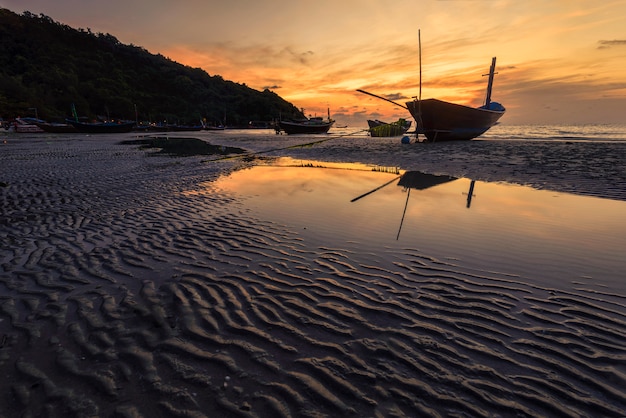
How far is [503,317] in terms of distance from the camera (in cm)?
376

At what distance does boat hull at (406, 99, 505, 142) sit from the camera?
2905cm

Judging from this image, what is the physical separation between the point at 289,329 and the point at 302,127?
66405 mm

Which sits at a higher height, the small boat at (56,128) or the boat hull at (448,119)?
the small boat at (56,128)

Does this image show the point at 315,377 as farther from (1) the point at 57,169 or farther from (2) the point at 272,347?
(1) the point at 57,169

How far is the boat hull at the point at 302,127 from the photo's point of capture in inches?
2596

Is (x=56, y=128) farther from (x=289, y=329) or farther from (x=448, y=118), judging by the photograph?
(x=289, y=329)

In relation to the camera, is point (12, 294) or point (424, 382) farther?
point (12, 294)

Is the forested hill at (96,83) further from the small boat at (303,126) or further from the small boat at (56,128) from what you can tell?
the small boat at (303,126)

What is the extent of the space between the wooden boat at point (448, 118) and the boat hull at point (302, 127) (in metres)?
37.7

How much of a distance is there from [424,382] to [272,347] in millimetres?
1588

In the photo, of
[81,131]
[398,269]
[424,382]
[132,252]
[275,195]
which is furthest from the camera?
[81,131]

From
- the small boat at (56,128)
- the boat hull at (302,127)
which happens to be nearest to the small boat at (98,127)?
the small boat at (56,128)

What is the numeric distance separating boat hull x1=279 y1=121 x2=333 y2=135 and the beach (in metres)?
61.8

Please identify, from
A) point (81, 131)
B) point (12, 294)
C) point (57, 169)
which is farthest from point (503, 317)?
point (81, 131)
